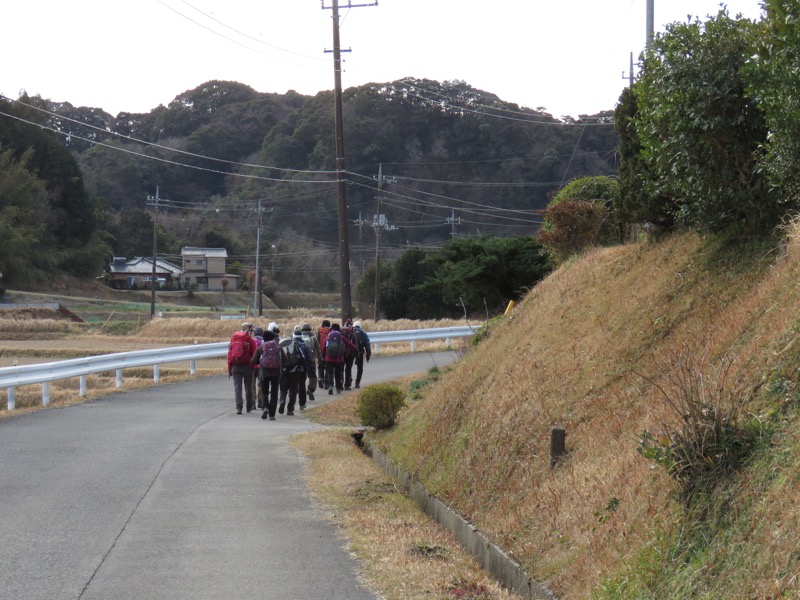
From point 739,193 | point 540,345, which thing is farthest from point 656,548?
point 540,345

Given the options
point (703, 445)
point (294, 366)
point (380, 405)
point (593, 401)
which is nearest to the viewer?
point (703, 445)

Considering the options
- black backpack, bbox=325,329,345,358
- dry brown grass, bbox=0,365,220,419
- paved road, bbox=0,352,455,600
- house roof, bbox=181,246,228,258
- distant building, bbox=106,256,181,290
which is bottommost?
dry brown grass, bbox=0,365,220,419

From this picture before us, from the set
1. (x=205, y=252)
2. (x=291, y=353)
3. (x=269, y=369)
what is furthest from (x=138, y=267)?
(x=269, y=369)

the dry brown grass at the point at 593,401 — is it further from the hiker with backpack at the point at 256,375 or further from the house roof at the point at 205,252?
the house roof at the point at 205,252

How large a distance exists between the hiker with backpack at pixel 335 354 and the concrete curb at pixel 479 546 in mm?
11136

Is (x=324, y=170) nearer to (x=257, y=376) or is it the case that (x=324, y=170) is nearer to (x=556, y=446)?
(x=257, y=376)

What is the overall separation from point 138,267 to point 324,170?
19.1m

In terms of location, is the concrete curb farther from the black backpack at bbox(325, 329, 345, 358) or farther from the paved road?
the black backpack at bbox(325, 329, 345, 358)

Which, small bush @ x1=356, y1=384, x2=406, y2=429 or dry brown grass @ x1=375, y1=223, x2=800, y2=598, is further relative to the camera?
small bush @ x1=356, y1=384, x2=406, y2=429

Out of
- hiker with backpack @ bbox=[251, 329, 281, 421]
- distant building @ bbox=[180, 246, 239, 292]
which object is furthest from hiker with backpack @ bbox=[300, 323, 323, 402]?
distant building @ bbox=[180, 246, 239, 292]

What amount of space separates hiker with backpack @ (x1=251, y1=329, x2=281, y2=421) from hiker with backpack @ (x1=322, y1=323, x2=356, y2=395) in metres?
3.43

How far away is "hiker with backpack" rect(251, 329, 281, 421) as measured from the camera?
18297mm

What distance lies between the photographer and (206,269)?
8331 cm

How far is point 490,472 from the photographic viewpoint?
8.57m
